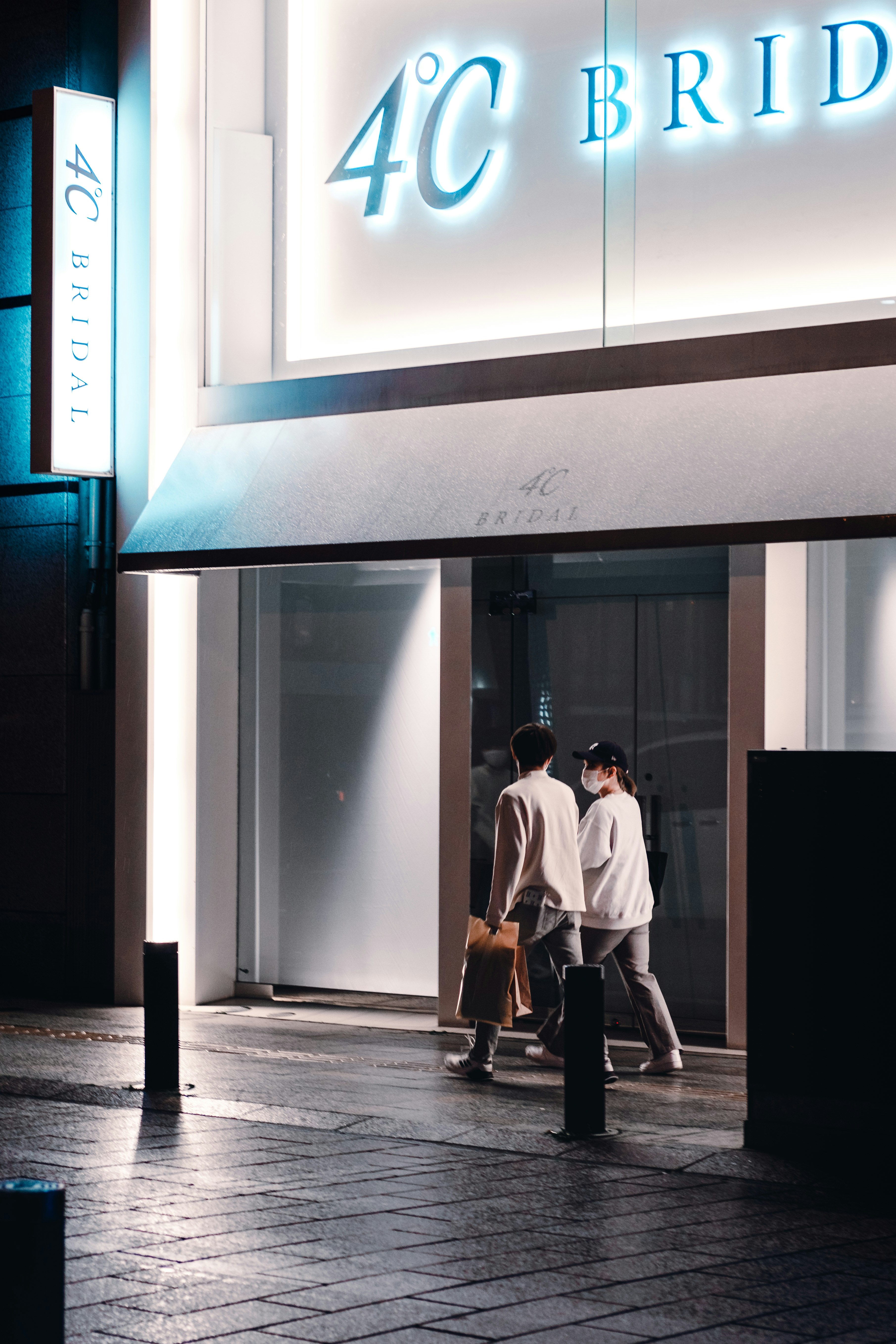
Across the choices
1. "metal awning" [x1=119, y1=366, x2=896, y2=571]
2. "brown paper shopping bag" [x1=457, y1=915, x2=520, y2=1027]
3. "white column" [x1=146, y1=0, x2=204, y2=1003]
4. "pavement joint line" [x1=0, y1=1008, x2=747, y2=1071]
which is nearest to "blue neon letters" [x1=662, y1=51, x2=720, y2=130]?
"metal awning" [x1=119, y1=366, x2=896, y2=571]

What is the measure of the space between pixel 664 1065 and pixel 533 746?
190cm

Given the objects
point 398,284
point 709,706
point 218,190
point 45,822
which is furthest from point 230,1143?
point 218,190

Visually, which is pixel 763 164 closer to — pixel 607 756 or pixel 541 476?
pixel 541 476

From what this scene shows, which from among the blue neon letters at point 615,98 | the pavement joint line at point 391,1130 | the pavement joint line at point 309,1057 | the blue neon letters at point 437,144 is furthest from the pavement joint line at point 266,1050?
the blue neon letters at point 615,98

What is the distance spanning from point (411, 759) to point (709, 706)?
2.23 m

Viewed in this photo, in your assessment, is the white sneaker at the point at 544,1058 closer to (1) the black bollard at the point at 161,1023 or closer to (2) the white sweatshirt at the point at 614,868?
(2) the white sweatshirt at the point at 614,868

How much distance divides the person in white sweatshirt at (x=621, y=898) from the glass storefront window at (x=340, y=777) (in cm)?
221

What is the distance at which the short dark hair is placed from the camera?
867 centimetres

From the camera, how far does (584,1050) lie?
7023 mm

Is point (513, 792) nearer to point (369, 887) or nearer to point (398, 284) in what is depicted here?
point (369, 887)

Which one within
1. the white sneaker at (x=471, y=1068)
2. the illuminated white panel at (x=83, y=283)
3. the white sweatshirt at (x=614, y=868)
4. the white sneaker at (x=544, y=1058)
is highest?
the illuminated white panel at (x=83, y=283)

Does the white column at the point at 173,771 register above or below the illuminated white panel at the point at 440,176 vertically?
below

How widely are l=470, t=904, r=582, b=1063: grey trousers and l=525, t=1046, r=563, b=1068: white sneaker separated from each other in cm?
50

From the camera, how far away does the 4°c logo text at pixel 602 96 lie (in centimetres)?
922
